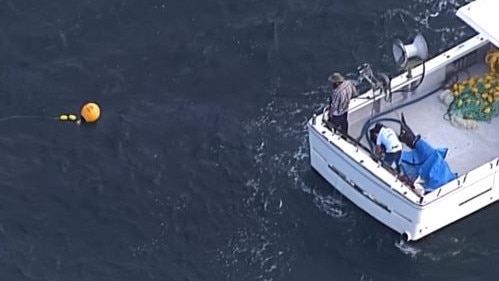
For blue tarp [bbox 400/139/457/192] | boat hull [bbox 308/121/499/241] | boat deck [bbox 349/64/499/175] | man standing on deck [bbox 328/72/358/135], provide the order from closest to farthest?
boat hull [bbox 308/121/499/241] < blue tarp [bbox 400/139/457/192] < man standing on deck [bbox 328/72/358/135] < boat deck [bbox 349/64/499/175]

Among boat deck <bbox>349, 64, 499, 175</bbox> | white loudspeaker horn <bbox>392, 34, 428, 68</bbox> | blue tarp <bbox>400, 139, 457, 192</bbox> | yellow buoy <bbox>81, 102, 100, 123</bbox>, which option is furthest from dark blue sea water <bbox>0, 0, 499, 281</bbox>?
white loudspeaker horn <bbox>392, 34, 428, 68</bbox>

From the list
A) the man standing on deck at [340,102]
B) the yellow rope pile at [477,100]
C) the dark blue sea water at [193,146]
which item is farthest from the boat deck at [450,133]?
the dark blue sea water at [193,146]

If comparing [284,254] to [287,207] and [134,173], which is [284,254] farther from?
[134,173]

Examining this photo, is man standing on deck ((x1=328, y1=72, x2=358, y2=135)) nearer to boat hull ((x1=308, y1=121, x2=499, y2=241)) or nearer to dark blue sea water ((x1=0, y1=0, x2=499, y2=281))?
boat hull ((x1=308, y1=121, x2=499, y2=241))

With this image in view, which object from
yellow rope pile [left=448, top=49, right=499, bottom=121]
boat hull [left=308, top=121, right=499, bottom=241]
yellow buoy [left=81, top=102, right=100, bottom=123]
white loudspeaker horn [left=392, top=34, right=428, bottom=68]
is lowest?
boat hull [left=308, top=121, right=499, bottom=241]

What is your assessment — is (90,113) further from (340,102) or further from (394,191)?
(394,191)

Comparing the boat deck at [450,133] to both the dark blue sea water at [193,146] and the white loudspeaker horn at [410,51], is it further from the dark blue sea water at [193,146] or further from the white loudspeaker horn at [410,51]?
the dark blue sea water at [193,146]
